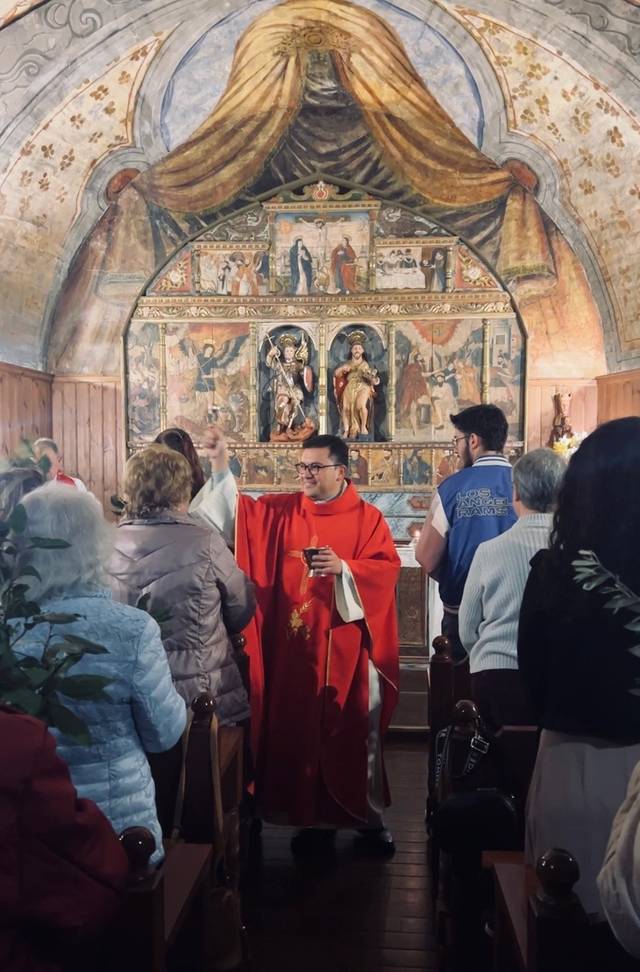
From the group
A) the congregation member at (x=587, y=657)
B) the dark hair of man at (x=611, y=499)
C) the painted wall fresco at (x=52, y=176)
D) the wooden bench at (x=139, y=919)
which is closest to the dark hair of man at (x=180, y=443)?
the congregation member at (x=587, y=657)

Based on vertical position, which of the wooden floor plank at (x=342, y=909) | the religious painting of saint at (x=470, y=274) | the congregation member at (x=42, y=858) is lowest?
the wooden floor plank at (x=342, y=909)

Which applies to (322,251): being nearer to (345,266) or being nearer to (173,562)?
(345,266)

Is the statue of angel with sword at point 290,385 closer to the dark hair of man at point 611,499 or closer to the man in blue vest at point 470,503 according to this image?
the man in blue vest at point 470,503

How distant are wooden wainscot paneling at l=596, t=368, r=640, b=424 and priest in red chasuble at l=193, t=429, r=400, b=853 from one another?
6072mm

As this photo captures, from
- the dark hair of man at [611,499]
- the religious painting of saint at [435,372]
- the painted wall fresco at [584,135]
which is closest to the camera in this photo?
the dark hair of man at [611,499]

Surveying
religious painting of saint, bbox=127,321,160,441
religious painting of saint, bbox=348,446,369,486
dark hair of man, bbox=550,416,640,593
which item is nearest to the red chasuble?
dark hair of man, bbox=550,416,640,593

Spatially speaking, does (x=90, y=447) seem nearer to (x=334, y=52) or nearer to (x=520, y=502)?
(x=334, y=52)

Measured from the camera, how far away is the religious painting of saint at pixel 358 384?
1061cm

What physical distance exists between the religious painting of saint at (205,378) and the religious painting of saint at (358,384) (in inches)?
47.0

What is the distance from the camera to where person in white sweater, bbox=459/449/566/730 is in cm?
314

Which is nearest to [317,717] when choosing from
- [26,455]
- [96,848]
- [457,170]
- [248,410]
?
[26,455]

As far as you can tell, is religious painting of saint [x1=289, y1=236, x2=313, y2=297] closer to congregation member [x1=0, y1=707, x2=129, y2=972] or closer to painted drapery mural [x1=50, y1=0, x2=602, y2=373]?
painted drapery mural [x1=50, y1=0, x2=602, y2=373]

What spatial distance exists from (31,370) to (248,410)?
275cm

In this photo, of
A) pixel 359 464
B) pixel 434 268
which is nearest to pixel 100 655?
pixel 359 464
